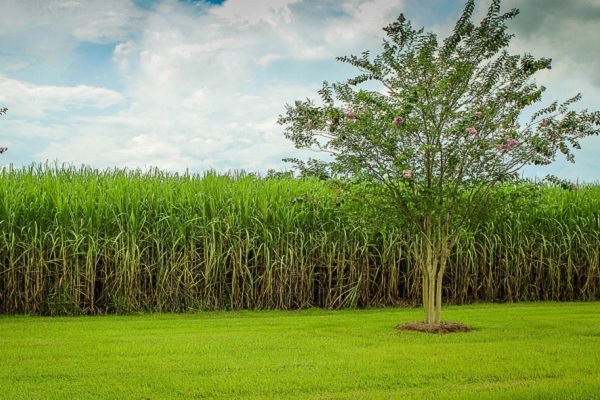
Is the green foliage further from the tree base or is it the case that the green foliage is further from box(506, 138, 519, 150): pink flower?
box(506, 138, 519, 150): pink flower

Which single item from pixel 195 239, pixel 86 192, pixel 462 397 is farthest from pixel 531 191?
pixel 86 192

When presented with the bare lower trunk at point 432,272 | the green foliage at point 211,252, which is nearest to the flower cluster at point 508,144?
the bare lower trunk at point 432,272

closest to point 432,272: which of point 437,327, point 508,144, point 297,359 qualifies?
point 437,327

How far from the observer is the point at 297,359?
5.28 m

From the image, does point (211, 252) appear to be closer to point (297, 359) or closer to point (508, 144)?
point (297, 359)

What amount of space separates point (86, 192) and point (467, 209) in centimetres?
533

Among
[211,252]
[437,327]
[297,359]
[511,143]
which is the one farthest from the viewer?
[211,252]

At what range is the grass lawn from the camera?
4367mm

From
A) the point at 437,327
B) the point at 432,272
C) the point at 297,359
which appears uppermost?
the point at 432,272

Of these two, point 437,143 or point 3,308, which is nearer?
point 437,143

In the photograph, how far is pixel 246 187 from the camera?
33.2ft

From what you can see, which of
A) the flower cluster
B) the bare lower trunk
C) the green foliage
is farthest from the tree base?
the flower cluster

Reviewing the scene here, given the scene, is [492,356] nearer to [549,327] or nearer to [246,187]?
[549,327]

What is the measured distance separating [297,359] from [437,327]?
79.8 inches
